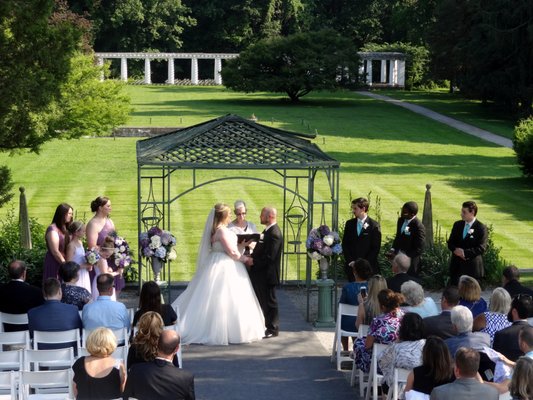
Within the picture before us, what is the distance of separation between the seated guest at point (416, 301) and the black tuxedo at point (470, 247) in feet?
12.3

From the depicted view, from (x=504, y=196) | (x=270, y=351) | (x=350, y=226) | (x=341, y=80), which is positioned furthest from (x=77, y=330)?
(x=341, y=80)

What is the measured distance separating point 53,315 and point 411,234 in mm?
6018

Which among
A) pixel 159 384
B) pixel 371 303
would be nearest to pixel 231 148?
pixel 371 303

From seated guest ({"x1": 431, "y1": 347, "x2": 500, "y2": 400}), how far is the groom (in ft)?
20.1

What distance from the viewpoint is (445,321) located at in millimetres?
10305

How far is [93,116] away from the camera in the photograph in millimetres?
32156

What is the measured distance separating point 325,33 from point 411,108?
1073cm

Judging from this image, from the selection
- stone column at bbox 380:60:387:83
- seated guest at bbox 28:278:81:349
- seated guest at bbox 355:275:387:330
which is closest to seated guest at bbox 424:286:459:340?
seated guest at bbox 355:275:387:330

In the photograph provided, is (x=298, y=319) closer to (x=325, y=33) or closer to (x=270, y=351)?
(x=270, y=351)

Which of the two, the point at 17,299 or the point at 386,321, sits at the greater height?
the point at 386,321

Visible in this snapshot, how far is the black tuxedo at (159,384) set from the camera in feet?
26.8

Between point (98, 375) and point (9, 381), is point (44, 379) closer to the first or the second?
point (9, 381)

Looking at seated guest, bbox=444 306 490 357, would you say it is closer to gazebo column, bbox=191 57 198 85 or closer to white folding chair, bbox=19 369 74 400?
white folding chair, bbox=19 369 74 400

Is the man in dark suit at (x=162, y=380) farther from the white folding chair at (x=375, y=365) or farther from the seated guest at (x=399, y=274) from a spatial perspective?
the seated guest at (x=399, y=274)
